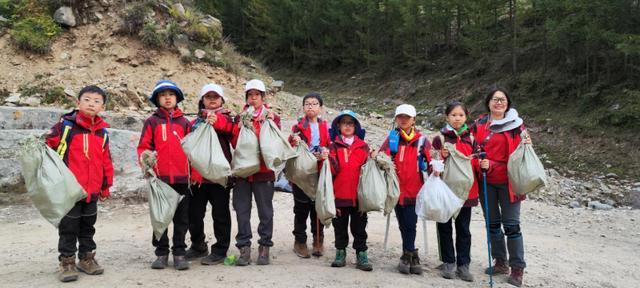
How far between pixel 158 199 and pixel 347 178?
72.6 inches

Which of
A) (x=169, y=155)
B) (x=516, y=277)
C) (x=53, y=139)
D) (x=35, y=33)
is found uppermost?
(x=35, y=33)

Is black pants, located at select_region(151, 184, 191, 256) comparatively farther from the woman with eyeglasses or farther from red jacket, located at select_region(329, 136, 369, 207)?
the woman with eyeglasses

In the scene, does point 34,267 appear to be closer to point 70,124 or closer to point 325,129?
point 70,124

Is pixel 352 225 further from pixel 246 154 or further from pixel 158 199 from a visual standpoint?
pixel 158 199

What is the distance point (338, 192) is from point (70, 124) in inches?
103

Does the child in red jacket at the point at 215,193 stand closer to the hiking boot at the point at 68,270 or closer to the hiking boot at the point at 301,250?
the hiking boot at the point at 301,250

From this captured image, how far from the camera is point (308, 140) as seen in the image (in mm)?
5355

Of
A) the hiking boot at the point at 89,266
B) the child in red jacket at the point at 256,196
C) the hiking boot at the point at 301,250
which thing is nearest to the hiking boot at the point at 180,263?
the child in red jacket at the point at 256,196

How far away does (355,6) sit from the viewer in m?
33.0

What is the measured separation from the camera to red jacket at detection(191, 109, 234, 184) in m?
4.82

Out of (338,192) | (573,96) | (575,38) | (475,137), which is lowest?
(338,192)

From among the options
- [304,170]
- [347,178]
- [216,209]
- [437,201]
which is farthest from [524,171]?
[216,209]

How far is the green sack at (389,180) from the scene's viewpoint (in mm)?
4801

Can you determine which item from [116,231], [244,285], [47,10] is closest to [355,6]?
[47,10]
